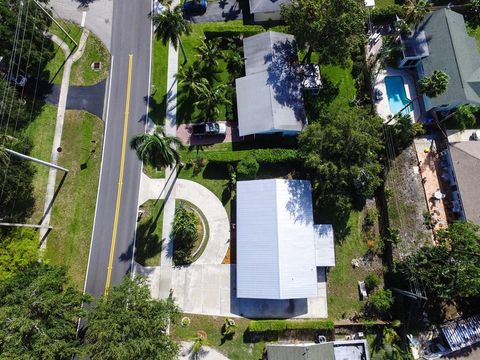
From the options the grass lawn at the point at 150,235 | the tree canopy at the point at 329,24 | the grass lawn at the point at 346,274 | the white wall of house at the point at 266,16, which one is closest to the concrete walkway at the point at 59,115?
the grass lawn at the point at 150,235

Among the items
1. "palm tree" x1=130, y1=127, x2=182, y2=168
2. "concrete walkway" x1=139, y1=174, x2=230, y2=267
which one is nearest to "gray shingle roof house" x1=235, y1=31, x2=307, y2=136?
"concrete walkway" x1=139, y1=174, x2=230, y2=267

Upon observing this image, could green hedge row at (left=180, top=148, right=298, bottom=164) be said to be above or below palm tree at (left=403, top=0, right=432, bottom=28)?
below

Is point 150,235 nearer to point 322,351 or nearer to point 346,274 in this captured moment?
point 322,351

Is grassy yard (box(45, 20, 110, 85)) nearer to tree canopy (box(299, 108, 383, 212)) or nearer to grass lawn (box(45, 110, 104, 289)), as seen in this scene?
grass lawn (box(45, 110, 104, 289))

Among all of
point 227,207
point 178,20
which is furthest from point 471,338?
point 178,20

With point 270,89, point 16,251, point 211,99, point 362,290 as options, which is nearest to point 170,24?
point 211,99

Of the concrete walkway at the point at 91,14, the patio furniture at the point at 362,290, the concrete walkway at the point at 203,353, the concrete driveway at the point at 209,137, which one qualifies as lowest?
the concrete walkway at the point at 203,353

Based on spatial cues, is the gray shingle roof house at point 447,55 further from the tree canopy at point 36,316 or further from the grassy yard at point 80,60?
the tree canopy at point 36,316

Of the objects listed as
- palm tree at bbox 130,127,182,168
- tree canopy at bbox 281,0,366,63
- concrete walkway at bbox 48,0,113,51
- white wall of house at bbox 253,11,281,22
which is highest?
concrete walkway at bbox 48,0,113,51
